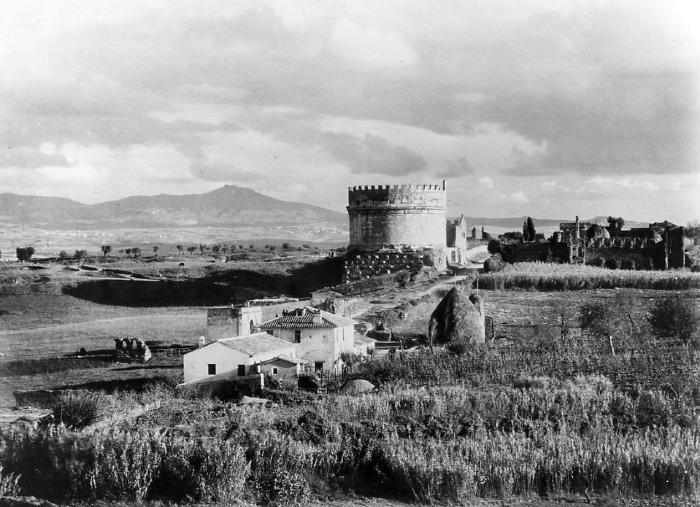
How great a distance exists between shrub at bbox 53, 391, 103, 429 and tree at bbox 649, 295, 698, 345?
1487 centimetres

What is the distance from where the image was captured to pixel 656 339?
25.0 metres

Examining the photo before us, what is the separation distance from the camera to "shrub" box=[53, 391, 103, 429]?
1842 cm

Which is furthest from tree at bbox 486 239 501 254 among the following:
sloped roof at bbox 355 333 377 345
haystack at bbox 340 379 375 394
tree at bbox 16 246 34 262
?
tree at bbox 16 246 34 262

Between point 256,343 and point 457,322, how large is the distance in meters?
5.52

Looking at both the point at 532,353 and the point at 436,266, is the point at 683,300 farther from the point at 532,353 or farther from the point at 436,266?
the point at 436,266

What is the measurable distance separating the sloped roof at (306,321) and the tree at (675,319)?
8445 millimetres

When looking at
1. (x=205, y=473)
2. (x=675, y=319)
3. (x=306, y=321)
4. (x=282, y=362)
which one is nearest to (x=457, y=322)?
(x=306, y=321)

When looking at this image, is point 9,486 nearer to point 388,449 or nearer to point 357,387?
point 388,449

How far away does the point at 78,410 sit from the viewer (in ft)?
62.5

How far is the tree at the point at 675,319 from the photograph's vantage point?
80.4 feet

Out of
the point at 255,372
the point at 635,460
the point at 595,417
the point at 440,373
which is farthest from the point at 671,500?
the point at 255,372

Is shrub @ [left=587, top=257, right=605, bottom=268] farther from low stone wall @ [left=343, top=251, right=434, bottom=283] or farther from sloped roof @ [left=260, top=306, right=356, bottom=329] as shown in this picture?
sloped roof @ [left=260, top=306, right=356, bottom=329]

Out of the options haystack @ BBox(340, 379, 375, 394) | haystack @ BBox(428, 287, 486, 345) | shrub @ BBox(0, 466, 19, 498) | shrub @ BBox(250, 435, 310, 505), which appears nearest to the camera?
shrub @ BBox(0, 466, 19, 498)

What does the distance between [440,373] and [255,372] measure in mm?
4598
